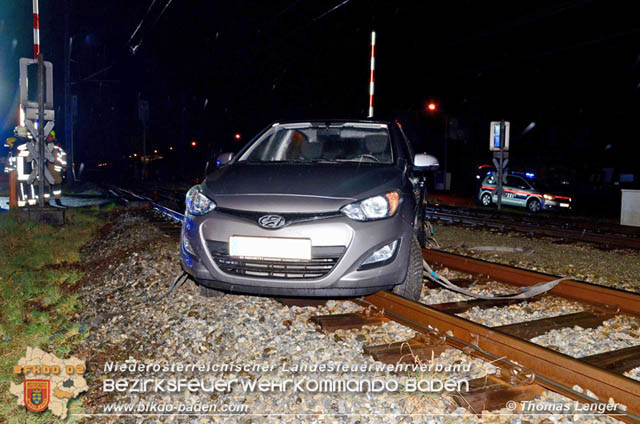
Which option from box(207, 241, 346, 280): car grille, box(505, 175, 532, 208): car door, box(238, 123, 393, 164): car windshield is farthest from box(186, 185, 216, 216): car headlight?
box(505, 175, 532, 208): car door

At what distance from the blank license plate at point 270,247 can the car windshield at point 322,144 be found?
1363 mm

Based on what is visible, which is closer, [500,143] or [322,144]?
[322,144]

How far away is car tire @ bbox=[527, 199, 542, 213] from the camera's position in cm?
1922

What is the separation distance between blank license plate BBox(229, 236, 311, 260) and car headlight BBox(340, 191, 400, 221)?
36 centimetres

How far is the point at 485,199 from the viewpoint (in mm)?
21031

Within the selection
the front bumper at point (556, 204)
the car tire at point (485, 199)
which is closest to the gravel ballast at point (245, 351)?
the front bumper at point (556, 204)

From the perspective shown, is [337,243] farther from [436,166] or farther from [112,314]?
[112,314]

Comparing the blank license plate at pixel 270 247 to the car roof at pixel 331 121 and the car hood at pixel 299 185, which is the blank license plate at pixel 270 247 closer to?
the car hood at pixel 299 185

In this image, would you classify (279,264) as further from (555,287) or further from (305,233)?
(555,287)

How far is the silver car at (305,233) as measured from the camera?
3688 millimetres

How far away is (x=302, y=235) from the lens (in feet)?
12.1

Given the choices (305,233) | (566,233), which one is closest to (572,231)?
(566,233)

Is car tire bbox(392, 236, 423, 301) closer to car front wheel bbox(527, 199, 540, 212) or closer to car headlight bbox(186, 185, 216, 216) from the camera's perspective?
car headlight bbox(186, 185, 216, 216)

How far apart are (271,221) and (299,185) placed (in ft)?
1.37
